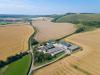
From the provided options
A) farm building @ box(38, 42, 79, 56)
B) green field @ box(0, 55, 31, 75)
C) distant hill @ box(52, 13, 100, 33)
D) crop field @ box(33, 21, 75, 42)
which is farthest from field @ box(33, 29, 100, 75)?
distant hill @ box(52, 13, 100, 33)

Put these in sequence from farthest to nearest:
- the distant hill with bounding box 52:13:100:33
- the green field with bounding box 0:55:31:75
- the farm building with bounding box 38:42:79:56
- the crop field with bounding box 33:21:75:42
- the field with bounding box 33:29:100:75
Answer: the distant hill with bounding box 52:13:100:33 < the crop field with bounding box 33:21:75:42 < the farm building with bounding box 38:42:79:56 < the green field with bounding box 0:55:31:75 < the field with bounding box 33:29:100:75

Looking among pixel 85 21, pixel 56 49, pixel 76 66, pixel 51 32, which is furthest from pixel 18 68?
pixel 85 21

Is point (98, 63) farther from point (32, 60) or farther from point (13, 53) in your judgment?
point (13, 53)

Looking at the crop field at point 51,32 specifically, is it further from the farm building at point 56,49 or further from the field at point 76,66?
the field at point 76,66

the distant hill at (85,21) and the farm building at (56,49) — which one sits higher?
the farm building at (56,49)

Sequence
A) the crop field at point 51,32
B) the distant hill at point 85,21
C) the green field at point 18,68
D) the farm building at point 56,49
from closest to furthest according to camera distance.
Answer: the green field at point 18,68, the farm building at point 56,49, the crop field at point 51,32, the distant hill at point 85,21

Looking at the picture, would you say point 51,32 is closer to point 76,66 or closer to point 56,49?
point 56,49

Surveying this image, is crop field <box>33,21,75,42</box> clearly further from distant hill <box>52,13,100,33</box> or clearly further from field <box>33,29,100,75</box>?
field <box>33,29,100,75</box>

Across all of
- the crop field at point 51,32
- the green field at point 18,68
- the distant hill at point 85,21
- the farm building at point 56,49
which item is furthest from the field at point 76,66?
the distant hill at point 85,21

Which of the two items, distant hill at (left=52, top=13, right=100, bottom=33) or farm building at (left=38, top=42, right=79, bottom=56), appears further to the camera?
distant hill at (left=52, top=13, right=100, bottom=33)
